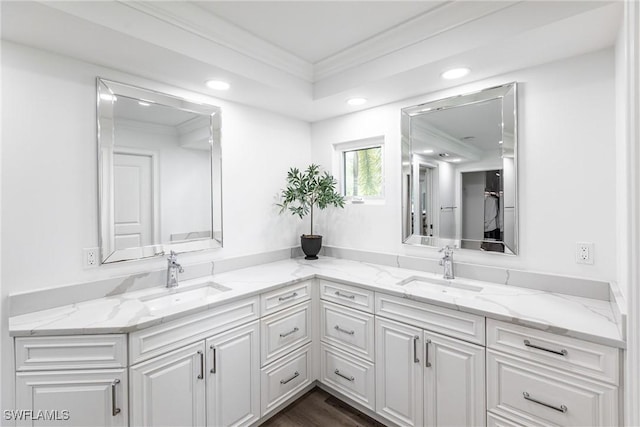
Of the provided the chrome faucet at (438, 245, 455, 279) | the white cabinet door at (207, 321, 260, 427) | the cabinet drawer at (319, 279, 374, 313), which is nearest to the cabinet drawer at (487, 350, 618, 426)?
the chrome faucet at (438, 245, 455, 279)

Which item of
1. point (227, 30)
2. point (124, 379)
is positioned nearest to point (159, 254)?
point (124, 379)

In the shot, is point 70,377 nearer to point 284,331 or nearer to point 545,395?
point 284,331

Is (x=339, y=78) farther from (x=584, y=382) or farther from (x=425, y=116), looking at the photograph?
(x=584, y=382)

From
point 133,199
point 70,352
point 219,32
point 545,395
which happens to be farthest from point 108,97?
point 545,395

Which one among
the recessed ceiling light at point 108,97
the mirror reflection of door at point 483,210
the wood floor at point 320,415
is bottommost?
the wood floor at point 320,415

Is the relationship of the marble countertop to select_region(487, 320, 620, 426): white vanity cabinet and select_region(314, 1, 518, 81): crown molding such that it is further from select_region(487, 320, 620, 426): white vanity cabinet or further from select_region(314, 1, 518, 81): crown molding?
select_region(314, 1, 518, 81): crown molding

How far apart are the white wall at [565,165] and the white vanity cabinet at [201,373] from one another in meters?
1.57

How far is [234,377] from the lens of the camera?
1.80 meters

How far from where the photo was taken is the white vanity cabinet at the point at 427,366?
5.16ft

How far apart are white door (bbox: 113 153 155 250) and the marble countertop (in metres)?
0.34

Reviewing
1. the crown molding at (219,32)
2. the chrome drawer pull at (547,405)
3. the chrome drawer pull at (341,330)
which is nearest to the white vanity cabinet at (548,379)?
the chrome drawer pull at (547,405)

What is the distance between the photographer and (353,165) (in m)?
2.86

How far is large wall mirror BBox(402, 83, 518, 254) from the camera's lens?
1.92 metres

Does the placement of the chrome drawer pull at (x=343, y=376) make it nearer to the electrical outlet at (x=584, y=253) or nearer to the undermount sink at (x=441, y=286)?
the undermount sink at (x=441, y=286)
